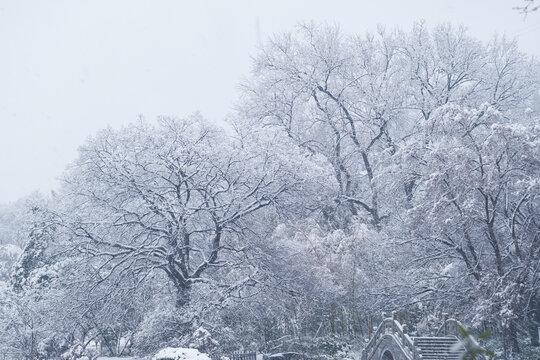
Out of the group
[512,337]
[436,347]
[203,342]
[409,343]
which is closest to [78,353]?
[203,342]

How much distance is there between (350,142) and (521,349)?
14.6 meters

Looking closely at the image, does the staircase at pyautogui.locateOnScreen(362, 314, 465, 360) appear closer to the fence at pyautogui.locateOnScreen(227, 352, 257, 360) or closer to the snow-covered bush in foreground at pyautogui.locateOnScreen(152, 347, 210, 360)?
the fence at pyautogui.locateOnScreen(227, 352, 257, 360)

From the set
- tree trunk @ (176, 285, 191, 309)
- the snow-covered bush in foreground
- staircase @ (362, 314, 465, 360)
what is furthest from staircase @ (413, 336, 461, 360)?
tree trunk @ (176, 285, 191, 309)

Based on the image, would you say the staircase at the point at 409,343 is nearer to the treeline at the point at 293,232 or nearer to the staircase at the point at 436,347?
the staircase at the point at 436,347

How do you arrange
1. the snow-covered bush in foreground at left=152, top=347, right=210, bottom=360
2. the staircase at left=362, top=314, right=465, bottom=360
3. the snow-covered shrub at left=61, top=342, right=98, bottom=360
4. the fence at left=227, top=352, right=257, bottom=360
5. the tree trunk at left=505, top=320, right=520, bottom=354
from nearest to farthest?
the snow-covered bush in foreground at left=152, top=347, right=210, bottom=360 → the tree trunk at left=505, top=320, right=520, bottom=354 → the snow-covered shrub at left=61, top=342, right=98, bottom=360 → the staircase at left=362, top=314, right=465, bottom=360 → the fence at left=227, top=352, right=257, bottom=360

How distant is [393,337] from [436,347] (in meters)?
1.55

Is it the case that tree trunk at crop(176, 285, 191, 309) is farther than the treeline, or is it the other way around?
tree trunk at crop(176, 285, 191, 309)

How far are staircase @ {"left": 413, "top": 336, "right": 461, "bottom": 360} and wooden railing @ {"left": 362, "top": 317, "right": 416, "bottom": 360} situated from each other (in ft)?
1.29

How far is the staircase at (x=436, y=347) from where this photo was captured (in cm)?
1706

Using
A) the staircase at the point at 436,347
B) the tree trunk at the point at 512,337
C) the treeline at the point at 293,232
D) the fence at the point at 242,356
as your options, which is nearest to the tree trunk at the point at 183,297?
the treeline at the point at 293,232

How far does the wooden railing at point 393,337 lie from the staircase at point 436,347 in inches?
15.5

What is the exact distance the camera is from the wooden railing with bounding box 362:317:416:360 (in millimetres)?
16609

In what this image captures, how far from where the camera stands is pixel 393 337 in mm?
18078

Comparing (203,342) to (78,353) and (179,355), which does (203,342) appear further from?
(78,353)
